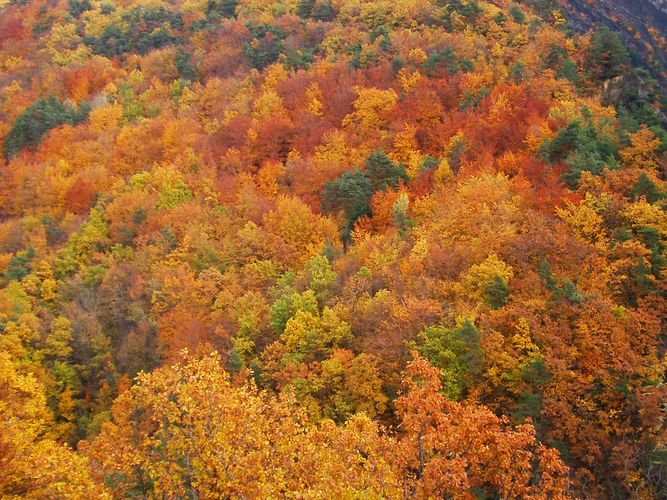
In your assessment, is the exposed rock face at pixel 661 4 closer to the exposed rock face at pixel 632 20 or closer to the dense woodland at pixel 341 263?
the exposed rock face at pixel 632 20

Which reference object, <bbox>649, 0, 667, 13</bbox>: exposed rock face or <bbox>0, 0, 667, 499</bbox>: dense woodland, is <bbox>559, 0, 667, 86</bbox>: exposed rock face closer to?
<bbox>649, 0, 667, 13</bbox>: exposed rock face

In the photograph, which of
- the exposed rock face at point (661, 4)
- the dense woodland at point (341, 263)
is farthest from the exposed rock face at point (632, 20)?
the dense woodland at point (341, 263)

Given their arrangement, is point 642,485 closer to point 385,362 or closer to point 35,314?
point 385,362

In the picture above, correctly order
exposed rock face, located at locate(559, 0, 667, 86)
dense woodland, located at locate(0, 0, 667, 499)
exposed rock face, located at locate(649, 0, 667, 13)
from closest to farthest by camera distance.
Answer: dense woodland, located at locate(0, 0, 667, 499) → exposed rock face, located at locate(559, 0, 667, 86) → exposed rock face, located at locate(649, 0, 667, 13)

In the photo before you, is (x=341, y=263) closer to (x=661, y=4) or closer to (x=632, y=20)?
(x=632, y=20)

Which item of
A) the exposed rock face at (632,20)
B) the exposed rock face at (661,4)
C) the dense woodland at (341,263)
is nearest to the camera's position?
the dense woodland at (341,263)

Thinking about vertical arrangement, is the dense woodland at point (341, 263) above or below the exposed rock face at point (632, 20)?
below

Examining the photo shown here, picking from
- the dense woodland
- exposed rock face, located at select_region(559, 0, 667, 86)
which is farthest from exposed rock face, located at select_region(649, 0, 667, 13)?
the dense woodland

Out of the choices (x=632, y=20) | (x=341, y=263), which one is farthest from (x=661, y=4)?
(x=341, y=263)
